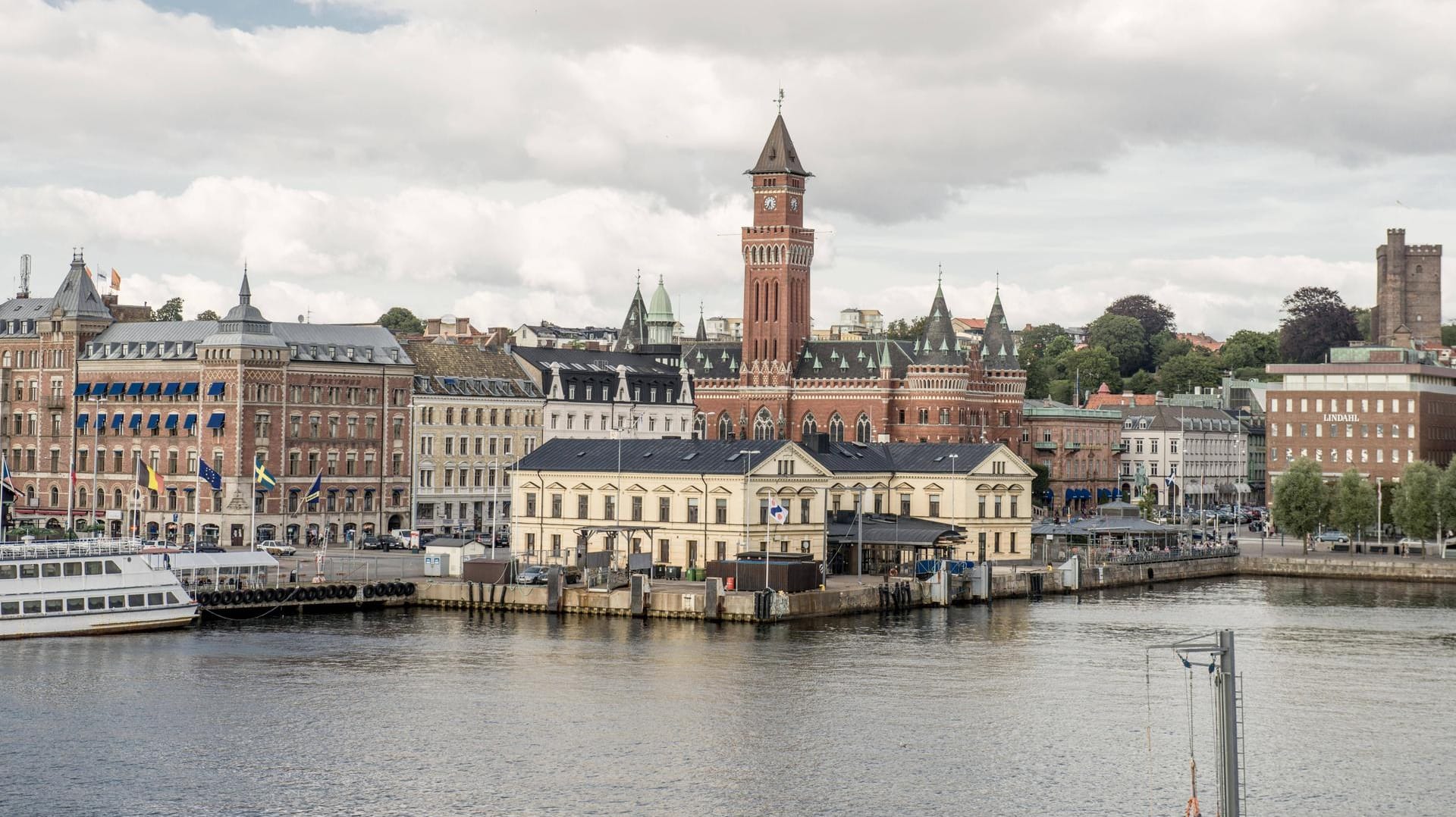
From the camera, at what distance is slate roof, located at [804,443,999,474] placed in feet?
392

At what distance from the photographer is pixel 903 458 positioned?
403ft

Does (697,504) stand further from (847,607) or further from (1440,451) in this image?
(1440,451)

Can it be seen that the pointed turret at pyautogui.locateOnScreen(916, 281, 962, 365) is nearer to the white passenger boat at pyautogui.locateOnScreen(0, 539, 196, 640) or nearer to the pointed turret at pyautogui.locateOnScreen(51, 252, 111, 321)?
the pointed turret at pyautogui.locateOnScreen(51, 252, 111, 321)

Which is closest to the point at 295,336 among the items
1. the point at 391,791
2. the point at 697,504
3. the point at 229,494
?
the point at 229,494

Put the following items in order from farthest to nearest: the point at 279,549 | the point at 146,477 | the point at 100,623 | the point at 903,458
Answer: the point at 903,458, the point at 279,549, the point at 146,477, the point at 100,623

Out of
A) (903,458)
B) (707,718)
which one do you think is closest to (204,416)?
(903,458)

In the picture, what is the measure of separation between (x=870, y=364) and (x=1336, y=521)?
4839cm

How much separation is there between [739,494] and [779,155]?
8295 centimetres

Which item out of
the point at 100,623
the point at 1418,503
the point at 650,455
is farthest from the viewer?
the point at 1418,503

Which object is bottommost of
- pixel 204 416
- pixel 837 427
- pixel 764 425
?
pixel 204 416

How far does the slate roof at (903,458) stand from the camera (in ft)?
392

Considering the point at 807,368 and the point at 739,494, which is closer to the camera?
the point at 739,494

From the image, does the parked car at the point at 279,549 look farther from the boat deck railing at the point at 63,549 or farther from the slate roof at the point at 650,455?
the boat deck railing at the point at 63,549

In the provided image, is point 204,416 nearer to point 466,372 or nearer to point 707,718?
point 466,372
